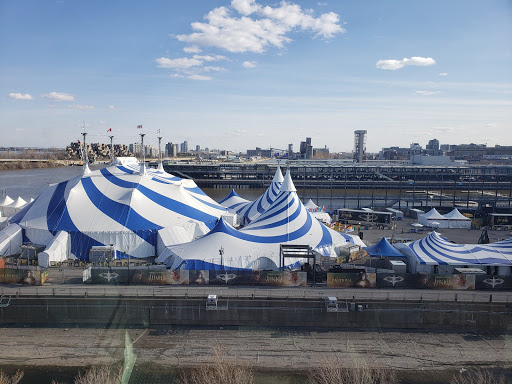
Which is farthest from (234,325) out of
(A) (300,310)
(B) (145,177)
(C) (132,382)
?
(B) (145,177)

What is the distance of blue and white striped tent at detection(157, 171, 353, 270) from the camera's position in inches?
679

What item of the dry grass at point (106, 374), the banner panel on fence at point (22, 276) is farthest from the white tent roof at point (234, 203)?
the dry grass at point (106, 374)

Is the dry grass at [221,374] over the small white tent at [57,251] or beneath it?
beneath

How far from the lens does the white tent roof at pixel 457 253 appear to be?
704 inches

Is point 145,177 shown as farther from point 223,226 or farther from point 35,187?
point 35,187

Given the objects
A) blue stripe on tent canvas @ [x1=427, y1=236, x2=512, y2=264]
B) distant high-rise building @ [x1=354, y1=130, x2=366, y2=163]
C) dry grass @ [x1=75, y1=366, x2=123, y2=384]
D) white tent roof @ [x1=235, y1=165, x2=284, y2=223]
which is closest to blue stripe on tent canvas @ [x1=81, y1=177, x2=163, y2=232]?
dry grass @ [x1=75, y1=366, x2=123, y2=384]

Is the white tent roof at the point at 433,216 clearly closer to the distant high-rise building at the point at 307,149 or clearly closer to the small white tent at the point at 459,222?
the small white tent at the point at 459,222

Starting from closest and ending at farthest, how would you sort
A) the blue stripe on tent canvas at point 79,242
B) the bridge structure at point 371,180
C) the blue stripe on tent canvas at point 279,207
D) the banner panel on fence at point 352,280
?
1. the banner panel on fence at point 352,280
2. the blue stripe on tent canvas at point 79,242
3. the blue stripe on tent canvas at point 279,207
4. the bridge structure at point 371,180

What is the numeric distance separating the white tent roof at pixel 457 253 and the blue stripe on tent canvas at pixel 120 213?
13.3 m

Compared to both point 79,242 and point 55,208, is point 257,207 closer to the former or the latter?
point 79,242

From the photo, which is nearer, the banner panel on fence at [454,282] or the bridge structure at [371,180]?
the banner panel on fence at [454,282]

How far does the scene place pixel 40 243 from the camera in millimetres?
20641

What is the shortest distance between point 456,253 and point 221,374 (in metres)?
13.5

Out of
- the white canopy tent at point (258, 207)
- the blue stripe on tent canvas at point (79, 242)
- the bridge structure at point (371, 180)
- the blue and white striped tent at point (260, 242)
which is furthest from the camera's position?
the bridge structure at point (371, 180)
